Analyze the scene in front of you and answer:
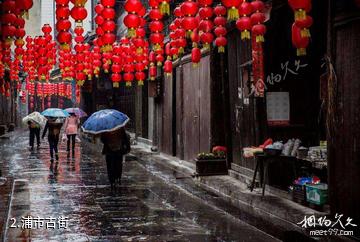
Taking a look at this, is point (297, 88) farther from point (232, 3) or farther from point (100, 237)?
point (100, 237)

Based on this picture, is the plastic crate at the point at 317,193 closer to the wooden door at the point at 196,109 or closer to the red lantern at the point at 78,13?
the red lantern at the point at 78,13

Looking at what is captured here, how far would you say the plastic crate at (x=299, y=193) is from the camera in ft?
34.7

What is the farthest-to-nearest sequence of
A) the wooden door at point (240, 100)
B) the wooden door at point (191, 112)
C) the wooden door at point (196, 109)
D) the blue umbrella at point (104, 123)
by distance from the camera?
the wooden door at point (191, 112), the wooden door at point (196, 109), the wooden door at point (240, 100), the blue umbrella at point (104, 123)

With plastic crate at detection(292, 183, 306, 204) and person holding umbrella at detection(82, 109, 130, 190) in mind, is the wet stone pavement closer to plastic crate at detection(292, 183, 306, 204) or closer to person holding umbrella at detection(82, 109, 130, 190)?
person holding umbrella at detection(82, 109, 130, 190)

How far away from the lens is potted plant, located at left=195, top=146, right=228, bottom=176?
1575cm

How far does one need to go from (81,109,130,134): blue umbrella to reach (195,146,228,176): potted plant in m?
3.20

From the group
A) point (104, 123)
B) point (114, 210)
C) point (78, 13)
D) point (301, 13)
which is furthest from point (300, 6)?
point (104, 123)

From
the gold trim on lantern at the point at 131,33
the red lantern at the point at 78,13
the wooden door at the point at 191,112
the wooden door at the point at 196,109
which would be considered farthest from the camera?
the wooden door at the point at 191,112

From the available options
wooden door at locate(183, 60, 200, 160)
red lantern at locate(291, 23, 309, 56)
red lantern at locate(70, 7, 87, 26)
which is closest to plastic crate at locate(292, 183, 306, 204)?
red lantern at locate(291, 23, 309, 56)

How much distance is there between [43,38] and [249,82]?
41.8 ft

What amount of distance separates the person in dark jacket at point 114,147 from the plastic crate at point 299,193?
5.23 m

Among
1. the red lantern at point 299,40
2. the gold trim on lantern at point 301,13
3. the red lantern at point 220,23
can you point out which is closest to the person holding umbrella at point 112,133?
the red lantern at point 220,23

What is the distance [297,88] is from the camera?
1305cm

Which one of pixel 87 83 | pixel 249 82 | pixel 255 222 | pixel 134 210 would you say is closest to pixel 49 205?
pixel 134 210
